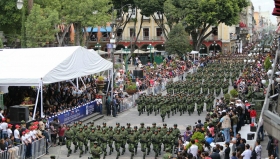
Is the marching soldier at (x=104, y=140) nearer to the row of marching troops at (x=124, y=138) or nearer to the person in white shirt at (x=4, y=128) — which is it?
the row of marching troops at (x=124, y=138)

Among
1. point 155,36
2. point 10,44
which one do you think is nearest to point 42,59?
point 10,44

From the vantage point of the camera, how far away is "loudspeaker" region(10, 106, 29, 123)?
24562 millimetres

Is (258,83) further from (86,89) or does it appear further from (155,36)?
(155,36)

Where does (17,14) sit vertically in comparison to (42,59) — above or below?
above

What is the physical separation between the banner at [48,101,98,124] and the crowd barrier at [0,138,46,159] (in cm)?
308

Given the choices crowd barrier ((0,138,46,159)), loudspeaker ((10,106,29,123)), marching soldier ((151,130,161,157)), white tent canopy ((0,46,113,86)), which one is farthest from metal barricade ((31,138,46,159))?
marching soldier ((151,130,161,157))

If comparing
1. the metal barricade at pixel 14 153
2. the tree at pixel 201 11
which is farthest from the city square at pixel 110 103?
the tree at pixel 201 11

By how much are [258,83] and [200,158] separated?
20.2 m

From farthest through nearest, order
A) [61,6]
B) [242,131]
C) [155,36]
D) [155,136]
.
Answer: [155,36], [61,6], [242,131], [155,136]

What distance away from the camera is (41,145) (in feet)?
75.1

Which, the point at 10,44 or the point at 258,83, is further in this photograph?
the point at 10,44

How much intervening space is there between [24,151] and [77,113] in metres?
8.85

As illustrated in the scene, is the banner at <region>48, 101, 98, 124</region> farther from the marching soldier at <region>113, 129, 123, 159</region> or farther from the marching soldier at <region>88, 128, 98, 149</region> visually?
the marching soldier at <region>113, 129, 123, 159</region>

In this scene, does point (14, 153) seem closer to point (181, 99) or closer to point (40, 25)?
point (181, 99)
